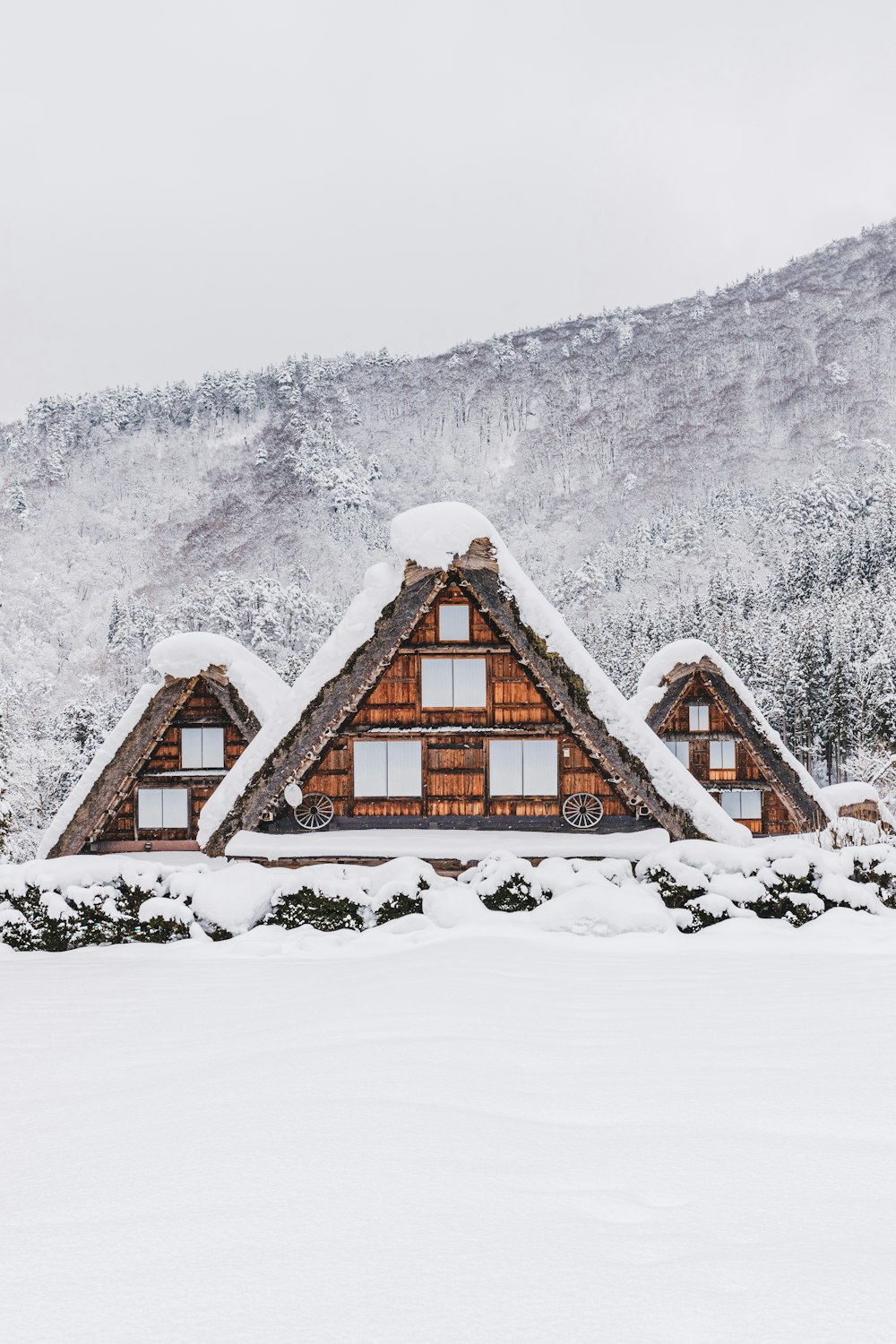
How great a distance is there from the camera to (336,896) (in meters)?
10.4

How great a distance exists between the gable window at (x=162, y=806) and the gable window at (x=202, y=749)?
0.63 meters

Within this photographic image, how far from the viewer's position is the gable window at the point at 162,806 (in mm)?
16875

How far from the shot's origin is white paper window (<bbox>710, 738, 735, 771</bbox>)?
20297 millimetres

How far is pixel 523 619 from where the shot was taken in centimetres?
1305

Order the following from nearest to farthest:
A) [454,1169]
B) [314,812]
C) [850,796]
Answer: [454,1169], [314,812], [850,796]

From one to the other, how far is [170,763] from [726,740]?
13.4m

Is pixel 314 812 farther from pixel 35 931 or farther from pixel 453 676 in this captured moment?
pixel 35 931

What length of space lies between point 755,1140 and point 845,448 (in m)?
190

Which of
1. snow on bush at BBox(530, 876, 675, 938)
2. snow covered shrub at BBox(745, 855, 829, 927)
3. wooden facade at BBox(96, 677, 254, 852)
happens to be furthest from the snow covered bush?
snow covered shrub at BBox(745, 855, 829, 927)

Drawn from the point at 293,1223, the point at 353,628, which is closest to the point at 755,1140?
the point at 293,1223

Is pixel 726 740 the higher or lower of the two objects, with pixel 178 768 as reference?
higher

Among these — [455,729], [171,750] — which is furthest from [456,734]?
[171,750]

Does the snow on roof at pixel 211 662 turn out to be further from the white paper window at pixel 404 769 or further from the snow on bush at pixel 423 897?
the snow on bush at pixel 423 897

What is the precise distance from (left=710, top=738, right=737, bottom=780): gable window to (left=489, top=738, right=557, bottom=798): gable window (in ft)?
27.8
